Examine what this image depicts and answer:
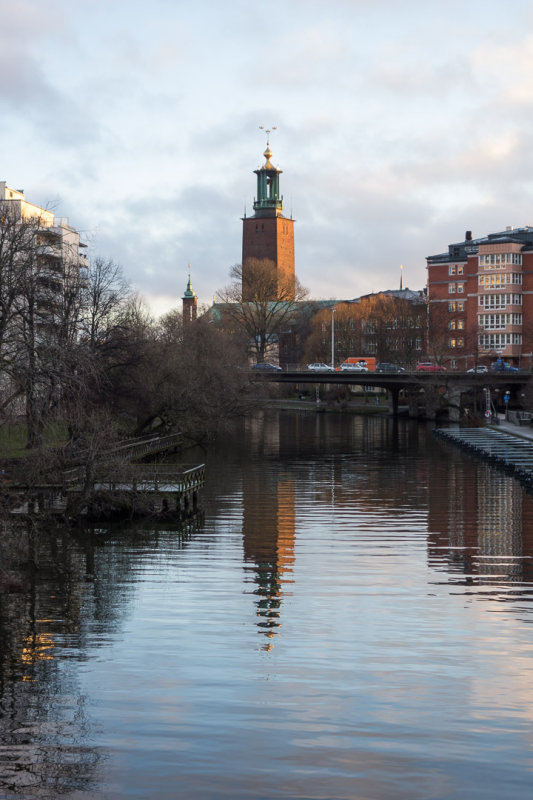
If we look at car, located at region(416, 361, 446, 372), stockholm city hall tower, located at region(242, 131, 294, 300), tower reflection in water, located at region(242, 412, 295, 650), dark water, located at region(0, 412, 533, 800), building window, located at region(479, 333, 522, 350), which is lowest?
dark water, located at region(0, 412, 533, 800)

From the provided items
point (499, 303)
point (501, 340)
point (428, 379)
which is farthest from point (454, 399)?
point (499, 303)

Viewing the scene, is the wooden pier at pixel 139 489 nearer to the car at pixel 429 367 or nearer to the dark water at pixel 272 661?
the dark water at pixel 272 661

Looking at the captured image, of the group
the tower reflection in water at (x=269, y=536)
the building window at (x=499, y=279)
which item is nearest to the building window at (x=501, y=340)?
the building window at (x=499, y=279)

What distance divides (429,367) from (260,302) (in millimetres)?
27500

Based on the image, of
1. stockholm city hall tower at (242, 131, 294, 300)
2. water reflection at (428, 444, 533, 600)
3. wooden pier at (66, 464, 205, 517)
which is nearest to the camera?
water reflection at (428, 444, 533, 600)

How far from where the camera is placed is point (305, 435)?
93562mm

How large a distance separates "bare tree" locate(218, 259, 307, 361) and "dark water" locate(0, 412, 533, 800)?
91.6 meters

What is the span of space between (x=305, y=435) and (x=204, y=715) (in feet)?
250

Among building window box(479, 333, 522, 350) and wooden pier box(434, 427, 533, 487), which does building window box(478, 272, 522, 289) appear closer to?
building window box(479, 333, 522, 350)

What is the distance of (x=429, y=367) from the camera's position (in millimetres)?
118250

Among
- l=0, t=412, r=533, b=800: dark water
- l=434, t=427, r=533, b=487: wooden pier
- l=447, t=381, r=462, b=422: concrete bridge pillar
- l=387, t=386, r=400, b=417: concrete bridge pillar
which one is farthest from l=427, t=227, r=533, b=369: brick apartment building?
l=0, t=412, r=533, b=800: dark water

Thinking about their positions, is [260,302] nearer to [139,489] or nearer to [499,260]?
[499,260]

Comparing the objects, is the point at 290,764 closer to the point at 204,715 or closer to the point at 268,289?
the point at 204,715

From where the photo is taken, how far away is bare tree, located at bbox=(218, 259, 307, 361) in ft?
435
